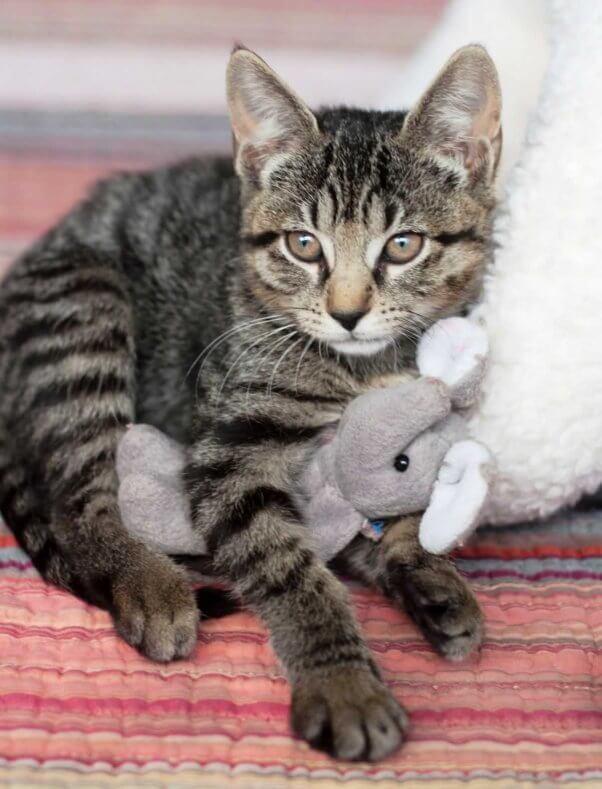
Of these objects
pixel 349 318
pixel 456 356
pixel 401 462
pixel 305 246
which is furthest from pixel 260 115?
pixel 401 462

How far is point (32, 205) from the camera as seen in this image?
2855mm

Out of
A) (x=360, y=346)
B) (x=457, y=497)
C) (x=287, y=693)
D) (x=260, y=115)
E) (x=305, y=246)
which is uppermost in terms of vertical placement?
(x=260, y=115)

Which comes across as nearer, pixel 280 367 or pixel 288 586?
pixel 288 586

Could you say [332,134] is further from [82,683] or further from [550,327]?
[82,683]

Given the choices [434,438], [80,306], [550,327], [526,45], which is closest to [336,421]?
[434,438]

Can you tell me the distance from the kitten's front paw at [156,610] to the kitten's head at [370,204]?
44 centimetres

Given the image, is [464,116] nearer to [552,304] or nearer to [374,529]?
[552,304]

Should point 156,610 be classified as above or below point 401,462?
below

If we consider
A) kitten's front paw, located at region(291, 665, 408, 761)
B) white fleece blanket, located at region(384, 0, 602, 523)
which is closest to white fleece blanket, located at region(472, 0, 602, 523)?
white fleece blanket, located at region(384, 0, 602, 523)

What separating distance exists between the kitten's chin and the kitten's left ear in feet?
1.05

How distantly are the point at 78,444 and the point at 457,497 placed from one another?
2.15 feet

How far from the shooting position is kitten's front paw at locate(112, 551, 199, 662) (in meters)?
1.46

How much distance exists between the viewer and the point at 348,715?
1.28 meters

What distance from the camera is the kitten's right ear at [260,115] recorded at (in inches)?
63.2
